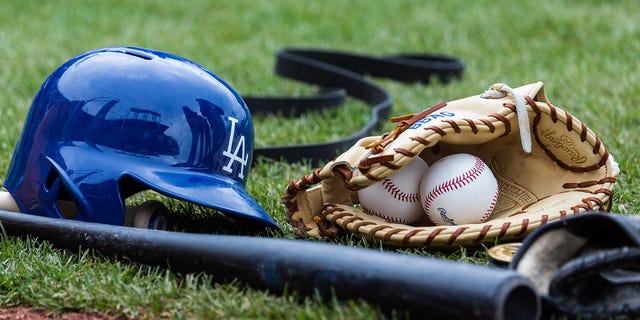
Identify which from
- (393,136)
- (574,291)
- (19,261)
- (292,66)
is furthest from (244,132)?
(292,66)

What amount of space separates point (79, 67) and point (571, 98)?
281cm

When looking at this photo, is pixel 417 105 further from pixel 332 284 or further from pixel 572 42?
pixel 332 284

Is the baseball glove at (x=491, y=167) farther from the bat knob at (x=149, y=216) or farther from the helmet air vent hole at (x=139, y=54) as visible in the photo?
the helmet air vent hole at (x=139, y=54)

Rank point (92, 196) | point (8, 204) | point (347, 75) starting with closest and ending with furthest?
point (92, 196)
point (8, 204)
point (347, 75)

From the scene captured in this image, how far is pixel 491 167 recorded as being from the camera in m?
2.85

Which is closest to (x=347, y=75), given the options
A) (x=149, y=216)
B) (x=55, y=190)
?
(x=149, y=216)

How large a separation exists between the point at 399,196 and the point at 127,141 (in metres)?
0.82

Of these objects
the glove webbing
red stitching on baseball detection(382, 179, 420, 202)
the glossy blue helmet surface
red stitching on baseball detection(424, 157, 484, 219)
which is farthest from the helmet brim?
the glove webbing

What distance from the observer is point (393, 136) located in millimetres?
2654

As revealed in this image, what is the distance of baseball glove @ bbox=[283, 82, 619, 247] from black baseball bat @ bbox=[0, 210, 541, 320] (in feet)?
1.50

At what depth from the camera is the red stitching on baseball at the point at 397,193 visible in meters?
2.62

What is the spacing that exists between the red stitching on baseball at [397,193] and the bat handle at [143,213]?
695mm

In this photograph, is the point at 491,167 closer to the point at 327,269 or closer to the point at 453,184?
the point at 453,184

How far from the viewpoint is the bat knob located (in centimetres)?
264
